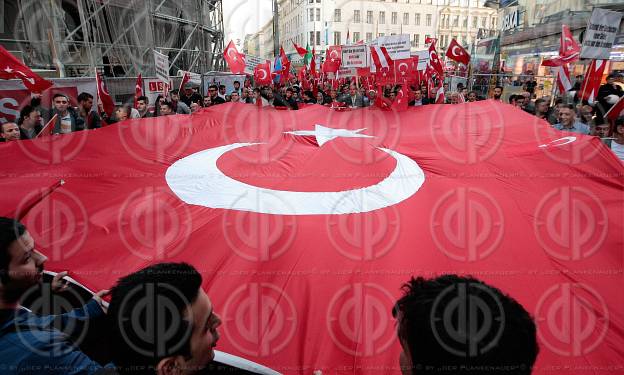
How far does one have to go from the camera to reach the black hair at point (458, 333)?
0.85 metres

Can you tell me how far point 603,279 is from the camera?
2078 millimetres

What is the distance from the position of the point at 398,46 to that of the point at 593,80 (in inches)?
158

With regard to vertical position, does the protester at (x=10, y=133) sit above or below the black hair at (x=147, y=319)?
above

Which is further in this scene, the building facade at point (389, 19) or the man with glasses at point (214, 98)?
the building facade at point (389, 19)

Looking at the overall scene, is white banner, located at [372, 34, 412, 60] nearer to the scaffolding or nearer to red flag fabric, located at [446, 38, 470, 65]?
red flag fabric, located at [446, 38, 470, 65]

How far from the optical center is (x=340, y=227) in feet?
8.19

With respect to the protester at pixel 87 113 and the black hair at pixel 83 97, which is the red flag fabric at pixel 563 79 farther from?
the black hair at pixel 83 97

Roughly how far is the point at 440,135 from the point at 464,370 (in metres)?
3.96

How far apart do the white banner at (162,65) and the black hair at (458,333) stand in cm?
809

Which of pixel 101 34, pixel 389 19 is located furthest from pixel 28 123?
pixel 389 19

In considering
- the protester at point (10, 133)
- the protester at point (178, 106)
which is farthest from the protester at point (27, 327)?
the protester at point (178, 106)

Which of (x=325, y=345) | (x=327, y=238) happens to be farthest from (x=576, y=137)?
(x=325, y=345)

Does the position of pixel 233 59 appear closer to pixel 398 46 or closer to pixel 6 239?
pixel 398 46

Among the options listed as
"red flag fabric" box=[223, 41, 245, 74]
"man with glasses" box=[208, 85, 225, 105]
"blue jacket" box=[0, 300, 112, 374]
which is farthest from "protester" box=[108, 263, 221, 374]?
"red flag fabric" box=[223, 41, 245, 74]
